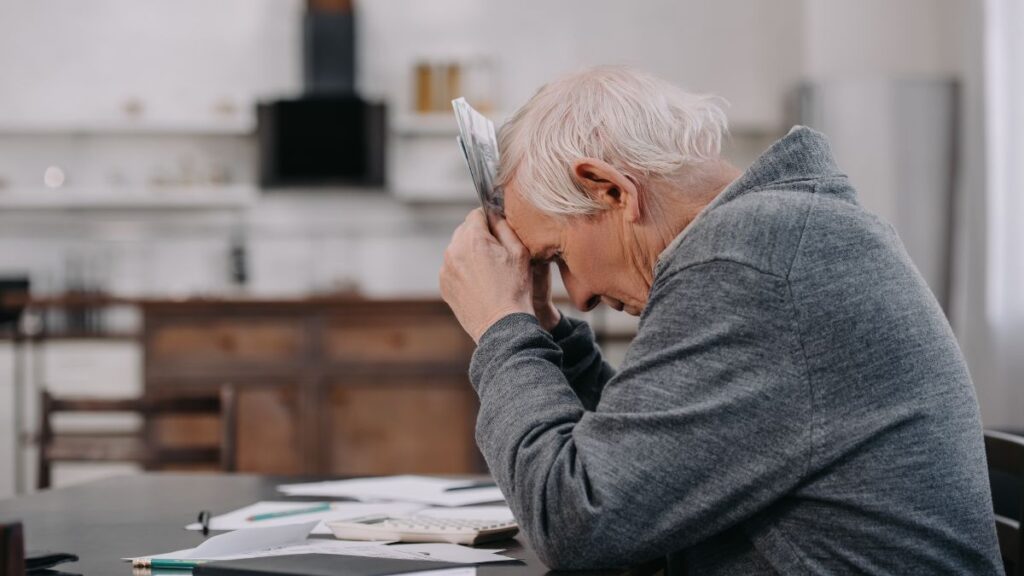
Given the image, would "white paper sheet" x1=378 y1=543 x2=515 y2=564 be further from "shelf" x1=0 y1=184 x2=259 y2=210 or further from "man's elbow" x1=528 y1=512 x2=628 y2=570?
"shelf" x1=0 y1=184 x2=259 y2=210

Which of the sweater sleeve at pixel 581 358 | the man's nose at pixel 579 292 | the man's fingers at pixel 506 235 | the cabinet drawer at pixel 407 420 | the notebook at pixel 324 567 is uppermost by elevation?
the man's fingers at pixel 506 235

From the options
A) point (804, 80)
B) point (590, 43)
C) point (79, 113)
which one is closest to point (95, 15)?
point (79, 113)

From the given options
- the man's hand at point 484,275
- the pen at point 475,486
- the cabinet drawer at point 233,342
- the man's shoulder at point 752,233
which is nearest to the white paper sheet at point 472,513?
the pen at point 475,486

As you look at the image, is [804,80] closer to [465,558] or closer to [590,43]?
[590,43]

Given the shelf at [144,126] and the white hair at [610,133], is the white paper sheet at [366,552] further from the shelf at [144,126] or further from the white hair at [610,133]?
the shelf at [144,126]

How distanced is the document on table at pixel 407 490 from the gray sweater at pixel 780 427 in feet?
1.65

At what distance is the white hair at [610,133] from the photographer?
116 centimetres

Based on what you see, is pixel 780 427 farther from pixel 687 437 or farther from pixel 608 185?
pixel 608 185

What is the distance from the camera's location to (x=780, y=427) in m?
0.94

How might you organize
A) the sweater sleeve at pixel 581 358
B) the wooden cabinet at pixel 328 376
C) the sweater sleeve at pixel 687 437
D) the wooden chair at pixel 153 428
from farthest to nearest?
the wooden cabinet at pixel 328 376, the wooden chair at pixel 153 428, the sweater sleeve at pixel 581 358, the sweater sleeve at pixel 687 437

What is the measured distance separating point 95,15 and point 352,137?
1641 millimetres

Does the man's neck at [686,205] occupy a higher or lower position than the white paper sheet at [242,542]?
higher

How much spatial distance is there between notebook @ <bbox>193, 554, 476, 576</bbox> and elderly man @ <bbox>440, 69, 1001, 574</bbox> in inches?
3.4

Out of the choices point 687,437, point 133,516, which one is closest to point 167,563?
point 133,516
